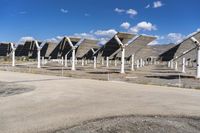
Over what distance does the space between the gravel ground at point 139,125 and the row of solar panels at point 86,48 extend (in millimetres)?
31078

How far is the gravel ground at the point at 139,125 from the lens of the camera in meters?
7.66

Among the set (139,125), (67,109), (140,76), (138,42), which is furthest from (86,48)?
(139,125)

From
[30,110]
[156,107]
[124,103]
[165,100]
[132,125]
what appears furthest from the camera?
[165,100]

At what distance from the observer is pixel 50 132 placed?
24.6 feet

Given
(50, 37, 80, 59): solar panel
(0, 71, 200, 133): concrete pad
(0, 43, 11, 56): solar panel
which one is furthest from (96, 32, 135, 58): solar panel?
(0, 71, 200, 133): concrete pad

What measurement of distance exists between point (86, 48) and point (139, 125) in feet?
178

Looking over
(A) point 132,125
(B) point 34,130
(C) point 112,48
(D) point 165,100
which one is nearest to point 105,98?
(D) point 165,100

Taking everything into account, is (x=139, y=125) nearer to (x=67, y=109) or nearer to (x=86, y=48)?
(x=67, y=109)

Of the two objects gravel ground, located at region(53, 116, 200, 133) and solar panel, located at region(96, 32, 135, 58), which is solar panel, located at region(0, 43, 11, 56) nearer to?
solar panel, located at region(96, 32, 135, 58)

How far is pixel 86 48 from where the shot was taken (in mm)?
62188

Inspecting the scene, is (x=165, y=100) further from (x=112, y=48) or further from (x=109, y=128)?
(x=112, y=48)

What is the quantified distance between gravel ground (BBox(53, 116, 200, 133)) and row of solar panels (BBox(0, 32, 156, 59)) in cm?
3108

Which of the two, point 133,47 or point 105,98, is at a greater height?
point 133,47

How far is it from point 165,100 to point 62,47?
41.5 m
